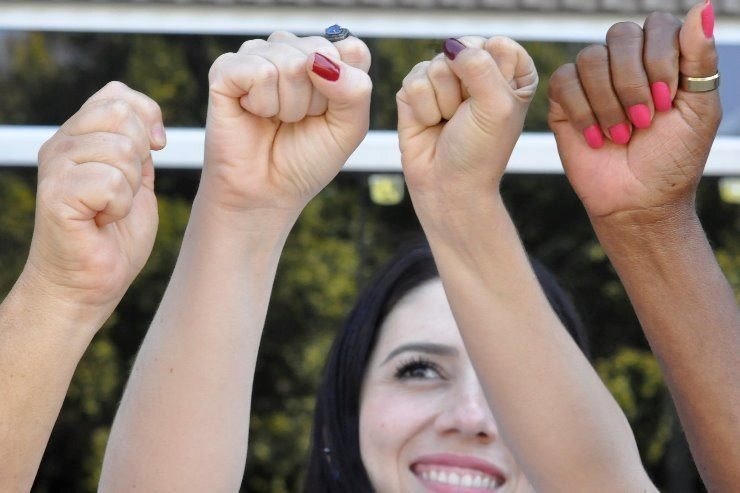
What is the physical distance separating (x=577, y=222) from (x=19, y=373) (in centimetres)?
257

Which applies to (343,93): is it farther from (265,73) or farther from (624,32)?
(624,32)

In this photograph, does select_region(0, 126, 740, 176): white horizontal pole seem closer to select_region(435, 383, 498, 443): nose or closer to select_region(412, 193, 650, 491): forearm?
select_region(435, 383, 498, 443): nose

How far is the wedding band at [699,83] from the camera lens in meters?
1.52

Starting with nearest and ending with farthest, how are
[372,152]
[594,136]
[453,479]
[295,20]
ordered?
[594,136] → [453,479] → [295,20] → [372,152]

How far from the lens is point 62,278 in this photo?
55.9 inches

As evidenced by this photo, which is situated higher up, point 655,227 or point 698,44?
point 698,44

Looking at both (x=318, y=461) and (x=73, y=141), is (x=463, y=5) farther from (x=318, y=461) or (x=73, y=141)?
(x=73, y=141)

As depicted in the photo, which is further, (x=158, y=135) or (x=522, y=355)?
(x=522, y=355)

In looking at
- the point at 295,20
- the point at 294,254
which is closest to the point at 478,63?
the point at 295,20

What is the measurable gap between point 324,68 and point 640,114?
386 mm

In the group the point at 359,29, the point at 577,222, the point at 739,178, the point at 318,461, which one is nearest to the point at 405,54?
the point at 359,29

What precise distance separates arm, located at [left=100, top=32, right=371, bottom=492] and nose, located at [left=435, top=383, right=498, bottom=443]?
60cm

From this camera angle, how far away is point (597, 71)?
1.54m

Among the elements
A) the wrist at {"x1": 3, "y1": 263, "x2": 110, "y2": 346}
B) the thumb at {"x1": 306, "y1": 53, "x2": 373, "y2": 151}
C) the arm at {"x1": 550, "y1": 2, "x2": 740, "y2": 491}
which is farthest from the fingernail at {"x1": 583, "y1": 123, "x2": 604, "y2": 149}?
the wrist at {"x1": 3, "y1": 263, "x2": 110, "y2": 346}
